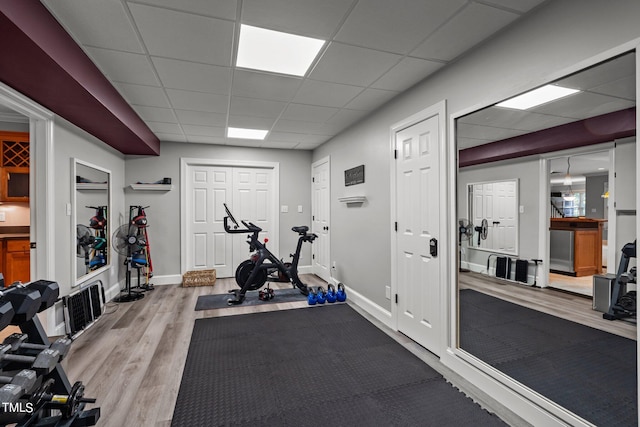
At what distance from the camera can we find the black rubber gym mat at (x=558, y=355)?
73.5 inches

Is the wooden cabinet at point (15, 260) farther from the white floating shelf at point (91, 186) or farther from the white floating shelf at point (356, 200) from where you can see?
the white floating shelf at point (356, 200)

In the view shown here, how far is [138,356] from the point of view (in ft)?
8.52

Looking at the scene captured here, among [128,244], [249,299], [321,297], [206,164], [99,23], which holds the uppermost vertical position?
[99,23]

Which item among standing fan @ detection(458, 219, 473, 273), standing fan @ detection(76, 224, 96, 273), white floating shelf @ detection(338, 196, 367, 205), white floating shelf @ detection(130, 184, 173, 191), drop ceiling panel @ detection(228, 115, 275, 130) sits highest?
drop ceiling panel @ detection(228, 115, 275, 130)

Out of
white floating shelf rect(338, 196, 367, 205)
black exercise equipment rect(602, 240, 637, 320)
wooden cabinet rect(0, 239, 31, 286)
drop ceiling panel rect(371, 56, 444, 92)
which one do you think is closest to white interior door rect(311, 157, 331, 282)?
white floating shelf rect(338, 196, 367, 205)

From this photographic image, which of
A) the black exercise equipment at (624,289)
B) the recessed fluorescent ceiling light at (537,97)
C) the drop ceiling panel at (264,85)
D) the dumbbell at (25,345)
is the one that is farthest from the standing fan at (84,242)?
the black exercise equipment at (624,289)

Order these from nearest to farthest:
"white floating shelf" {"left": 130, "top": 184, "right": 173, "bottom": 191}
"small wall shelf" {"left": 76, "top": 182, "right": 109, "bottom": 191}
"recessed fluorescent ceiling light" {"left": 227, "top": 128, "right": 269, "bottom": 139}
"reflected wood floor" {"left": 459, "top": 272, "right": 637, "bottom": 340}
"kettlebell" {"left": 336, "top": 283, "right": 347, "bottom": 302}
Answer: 1. "reflected wood floor" {"left": 459, "top": 272, "right": 637, "bottom": 340}
2. "small wall shelf" {"left": 76, "top": 182, "right": 109, "bottom": 191}
3. "kettlebell" {"left": 336, "top": 283, "right": 347, "bottom": 302}
4. "recessed fluorescent ceiling light" {"left": 227, "top": 128, "right": 269, "bottom": 139}
5. "white floating shelf" {"left": 130, "top": 184, "right": 173, "bottom": 191}

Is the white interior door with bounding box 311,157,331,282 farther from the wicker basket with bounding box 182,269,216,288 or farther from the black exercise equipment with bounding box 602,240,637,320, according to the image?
the black exercise equipment with bounding box 602,240,637,320

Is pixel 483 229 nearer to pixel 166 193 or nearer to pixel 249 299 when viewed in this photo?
pixel 249 299

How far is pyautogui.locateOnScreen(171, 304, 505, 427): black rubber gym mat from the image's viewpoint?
1.83m

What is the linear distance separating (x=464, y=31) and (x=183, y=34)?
188 centimetres

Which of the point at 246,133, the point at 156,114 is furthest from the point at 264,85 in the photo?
the point at 246,133

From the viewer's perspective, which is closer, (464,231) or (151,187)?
(464,231)

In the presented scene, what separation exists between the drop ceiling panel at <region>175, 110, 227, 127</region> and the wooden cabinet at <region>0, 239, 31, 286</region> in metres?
2.82
